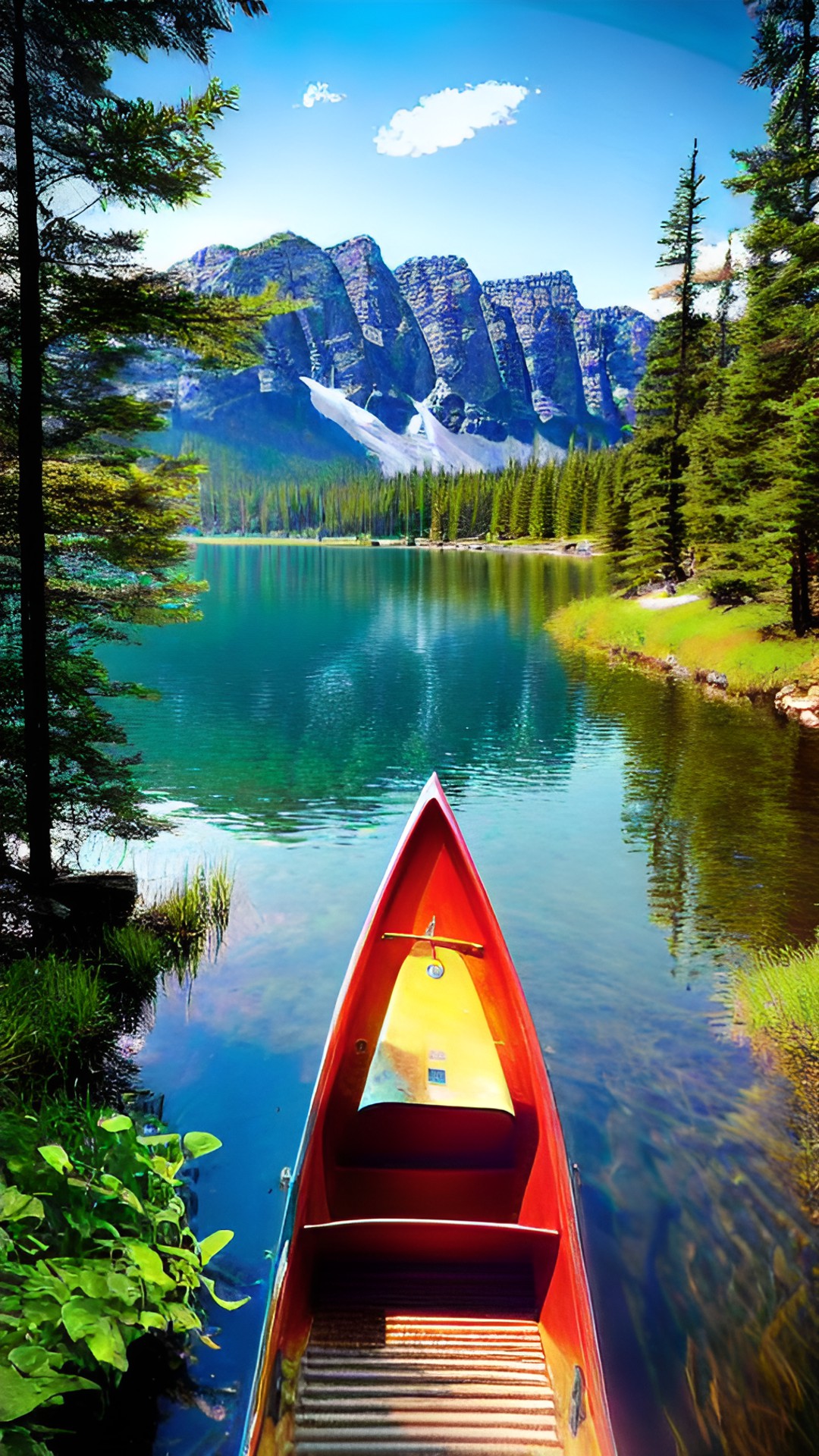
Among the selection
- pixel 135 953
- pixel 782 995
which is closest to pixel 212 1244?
pixel 135 953

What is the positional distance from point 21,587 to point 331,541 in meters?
153

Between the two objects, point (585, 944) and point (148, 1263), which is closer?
point (148, 1263)

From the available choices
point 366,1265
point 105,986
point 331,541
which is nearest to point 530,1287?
point 366,1265

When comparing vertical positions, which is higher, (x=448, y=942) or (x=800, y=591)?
(x=800, y=591)

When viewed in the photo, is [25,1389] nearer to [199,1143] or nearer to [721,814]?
[199,1143]

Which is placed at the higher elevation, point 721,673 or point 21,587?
point 21,587

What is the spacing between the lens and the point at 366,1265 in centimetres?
441

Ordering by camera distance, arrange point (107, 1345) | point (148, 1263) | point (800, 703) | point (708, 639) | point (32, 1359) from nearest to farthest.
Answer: point (32, 1359)
point (107, 1345)
point (148, 1263)
point (800, 703)
point (708, 639)

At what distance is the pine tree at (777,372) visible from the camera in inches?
608

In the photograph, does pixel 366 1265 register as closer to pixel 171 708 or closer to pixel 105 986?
pixel 105 986

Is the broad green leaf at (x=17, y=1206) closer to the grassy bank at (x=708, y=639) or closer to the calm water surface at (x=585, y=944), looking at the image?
the calm water surface at (x=585, y=944)

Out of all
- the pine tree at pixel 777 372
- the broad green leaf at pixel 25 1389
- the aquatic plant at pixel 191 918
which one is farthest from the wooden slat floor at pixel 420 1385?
the pine tree at pixel 777 372

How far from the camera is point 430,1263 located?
173 inches

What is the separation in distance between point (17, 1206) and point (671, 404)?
38108mm
